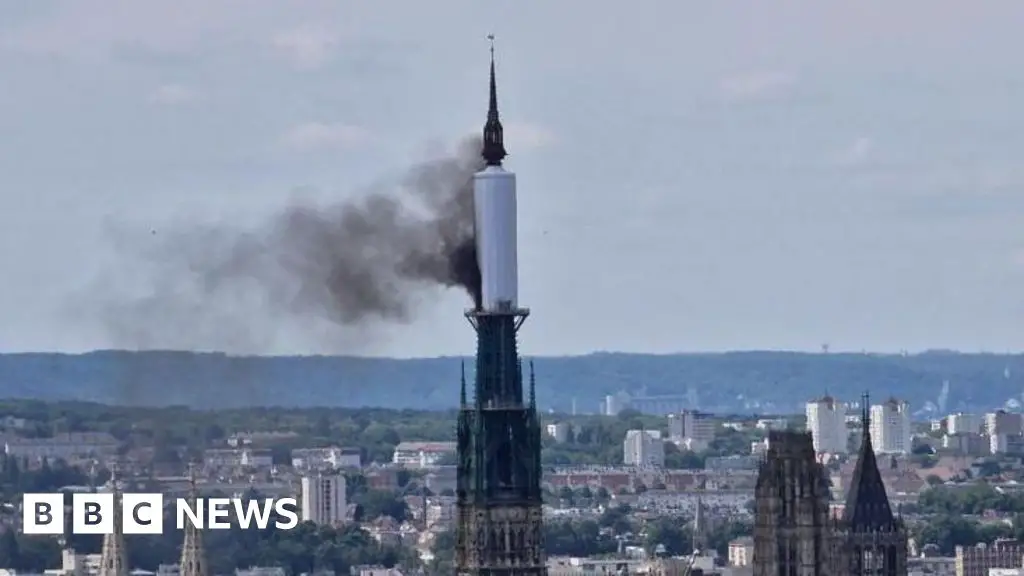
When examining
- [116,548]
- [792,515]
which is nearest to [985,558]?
[116,548]

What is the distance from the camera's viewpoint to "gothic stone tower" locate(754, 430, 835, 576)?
81.4m

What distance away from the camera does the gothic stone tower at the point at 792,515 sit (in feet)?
267

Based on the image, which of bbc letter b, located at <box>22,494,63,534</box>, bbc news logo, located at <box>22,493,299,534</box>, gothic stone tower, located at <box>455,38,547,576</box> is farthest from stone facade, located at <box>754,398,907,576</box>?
bbc letter b, located at <box>22,494,63,534</box>

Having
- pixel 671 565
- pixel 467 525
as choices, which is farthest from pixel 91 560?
pixel 467 525

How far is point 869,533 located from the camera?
3398 inches

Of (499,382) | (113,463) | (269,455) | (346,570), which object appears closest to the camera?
(499,382)

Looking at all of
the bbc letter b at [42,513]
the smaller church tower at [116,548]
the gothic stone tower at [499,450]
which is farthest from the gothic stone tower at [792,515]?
the bbc letter b at [42,513]

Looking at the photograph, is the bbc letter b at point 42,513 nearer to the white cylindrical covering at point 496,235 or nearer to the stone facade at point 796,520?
the stone facade at point 796,520

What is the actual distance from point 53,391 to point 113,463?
48.5 m

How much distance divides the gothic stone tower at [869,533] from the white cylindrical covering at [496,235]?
47.0ft

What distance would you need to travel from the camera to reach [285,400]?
134 m

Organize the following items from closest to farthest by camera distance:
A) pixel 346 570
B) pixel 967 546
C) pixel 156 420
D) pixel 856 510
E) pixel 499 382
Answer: pixel 499 382 < pixel 856 510 < pixel 156 420 < pixel 346 570 < pixel 967 546

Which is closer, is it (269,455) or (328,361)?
(328,361)

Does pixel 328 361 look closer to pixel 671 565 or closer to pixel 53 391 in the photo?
pixel 671 565
